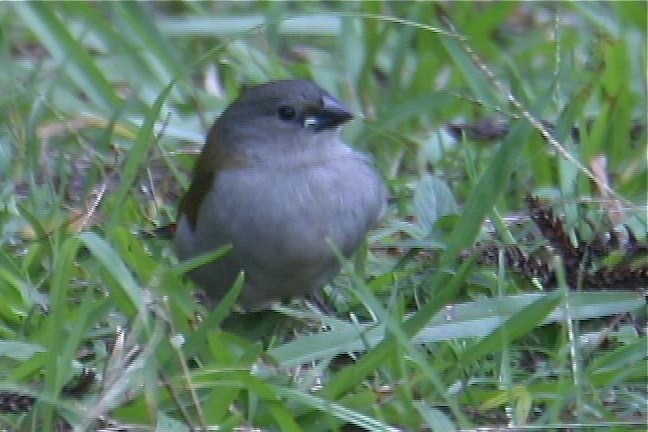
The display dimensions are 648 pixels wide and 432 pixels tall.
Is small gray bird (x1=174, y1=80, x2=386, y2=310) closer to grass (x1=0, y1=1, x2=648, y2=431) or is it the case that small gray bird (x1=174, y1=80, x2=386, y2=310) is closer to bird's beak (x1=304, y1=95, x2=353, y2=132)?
bird's beak (x1=304, y1=95, x2=353, y2=132)

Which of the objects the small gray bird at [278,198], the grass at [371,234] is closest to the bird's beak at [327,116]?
the small gray bird at [278,198]

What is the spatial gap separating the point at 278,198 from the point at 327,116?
0.31 m

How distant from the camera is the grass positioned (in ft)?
11.0

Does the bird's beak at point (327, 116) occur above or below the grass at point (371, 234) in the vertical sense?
→ above

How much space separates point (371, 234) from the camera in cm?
459

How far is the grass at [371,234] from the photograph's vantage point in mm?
3361

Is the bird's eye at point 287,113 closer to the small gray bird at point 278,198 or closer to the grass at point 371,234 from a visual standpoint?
the small gray bird at point 278,198

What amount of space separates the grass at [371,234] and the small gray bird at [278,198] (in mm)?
117

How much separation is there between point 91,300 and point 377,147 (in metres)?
1.77

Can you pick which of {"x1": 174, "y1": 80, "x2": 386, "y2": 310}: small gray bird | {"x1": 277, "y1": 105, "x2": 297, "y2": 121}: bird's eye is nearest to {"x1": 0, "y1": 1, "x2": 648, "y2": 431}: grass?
{"x1": 174, "y1": 80, "x2": 386, "y2": 310}: small gray bird

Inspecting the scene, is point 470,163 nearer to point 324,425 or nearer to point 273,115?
point 273,115

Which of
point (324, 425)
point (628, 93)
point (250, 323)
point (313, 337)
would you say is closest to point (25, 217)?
point (250, 323)

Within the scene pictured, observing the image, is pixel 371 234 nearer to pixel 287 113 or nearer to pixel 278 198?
pixel 287 113

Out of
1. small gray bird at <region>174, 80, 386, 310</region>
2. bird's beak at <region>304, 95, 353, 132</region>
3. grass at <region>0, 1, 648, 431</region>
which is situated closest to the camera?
grass at <region>0, 1, 648, 431</region>
